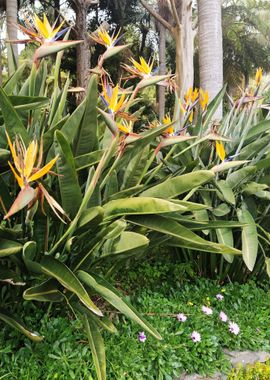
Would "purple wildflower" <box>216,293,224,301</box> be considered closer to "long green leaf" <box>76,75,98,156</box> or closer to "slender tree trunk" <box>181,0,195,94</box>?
"long green leaf" <box>76,75,98,156</box>

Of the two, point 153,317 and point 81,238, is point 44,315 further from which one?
point 153,317

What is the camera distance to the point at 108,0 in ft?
52.9

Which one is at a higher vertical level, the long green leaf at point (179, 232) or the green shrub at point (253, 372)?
the long green leaf at point (179, 232)

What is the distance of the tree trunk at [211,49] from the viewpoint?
14.9 ft

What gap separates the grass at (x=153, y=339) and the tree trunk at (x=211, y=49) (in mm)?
2506

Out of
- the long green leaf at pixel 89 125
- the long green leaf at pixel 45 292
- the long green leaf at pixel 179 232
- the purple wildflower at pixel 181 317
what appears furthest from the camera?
the purple wildflower at pixel 181 317

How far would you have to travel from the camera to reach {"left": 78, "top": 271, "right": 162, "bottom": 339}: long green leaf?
1.48 m

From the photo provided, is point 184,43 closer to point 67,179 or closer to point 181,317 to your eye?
point 181,317

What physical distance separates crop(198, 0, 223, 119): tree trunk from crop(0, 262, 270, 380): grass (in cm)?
251

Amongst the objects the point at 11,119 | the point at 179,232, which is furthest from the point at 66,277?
the point at 11,119

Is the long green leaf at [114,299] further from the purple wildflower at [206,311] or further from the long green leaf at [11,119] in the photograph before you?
the purple wildflower at [206,311]

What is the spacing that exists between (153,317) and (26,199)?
1205mm

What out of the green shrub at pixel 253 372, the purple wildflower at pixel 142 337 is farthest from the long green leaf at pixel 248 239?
the purple wildflower at pixel 142 337

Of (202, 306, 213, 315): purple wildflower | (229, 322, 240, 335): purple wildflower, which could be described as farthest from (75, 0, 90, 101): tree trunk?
(229, 322, 240, 335): purple wildflower
